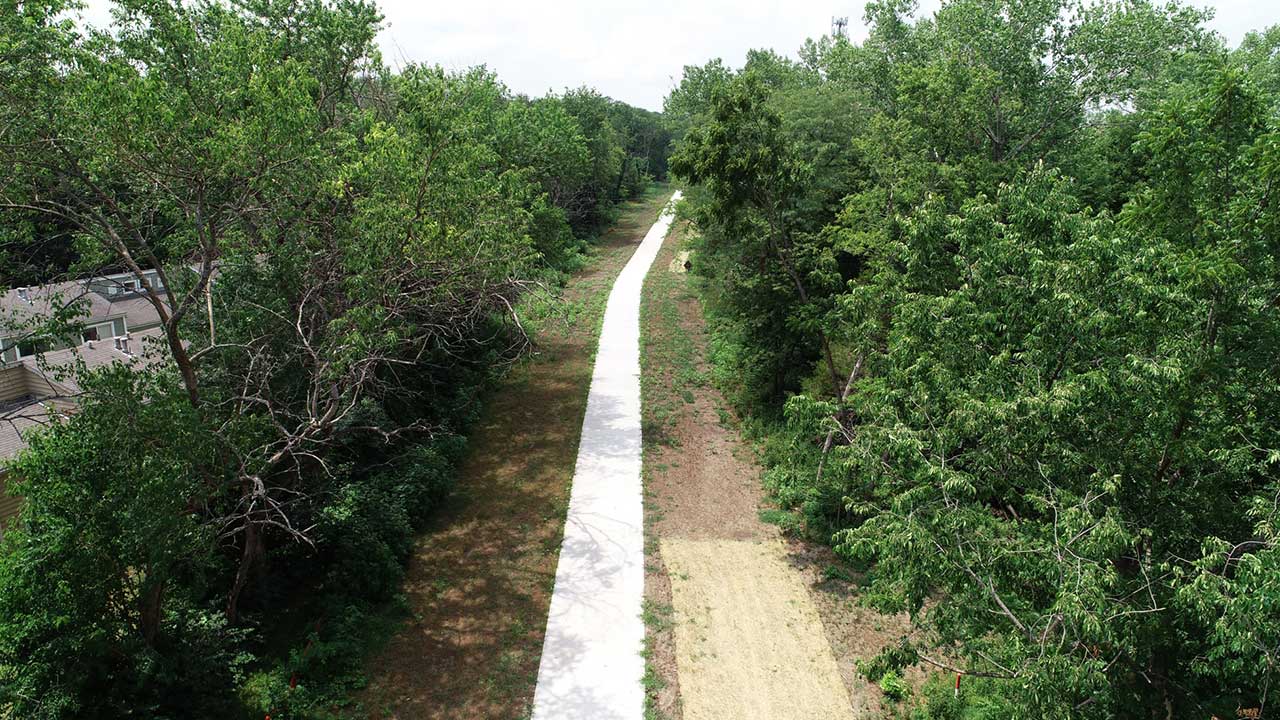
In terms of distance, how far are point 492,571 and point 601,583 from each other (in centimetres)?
197

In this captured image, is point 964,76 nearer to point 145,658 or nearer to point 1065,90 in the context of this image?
point 1065,90

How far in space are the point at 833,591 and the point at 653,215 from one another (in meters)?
46.1

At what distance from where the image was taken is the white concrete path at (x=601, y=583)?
32.3 ft

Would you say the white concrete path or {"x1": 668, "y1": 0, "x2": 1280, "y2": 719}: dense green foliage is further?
the white concrete path

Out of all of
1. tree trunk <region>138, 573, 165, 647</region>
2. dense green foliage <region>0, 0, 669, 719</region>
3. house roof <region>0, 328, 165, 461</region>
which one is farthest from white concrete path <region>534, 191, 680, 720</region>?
house roof <region>0, 328, 165, 461</region>

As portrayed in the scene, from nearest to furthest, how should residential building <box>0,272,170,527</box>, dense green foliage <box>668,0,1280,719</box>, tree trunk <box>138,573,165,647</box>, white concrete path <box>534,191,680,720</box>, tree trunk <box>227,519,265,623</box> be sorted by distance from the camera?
dense green foliage <box>668,0,1280,719</box>
tree trunk <box>138,573,165,647</box>
residential building <box>0,272,170,527</box>
white concrete path <box>534,191,680,720</box>
tree trunk <box>227,519,265,623</box>

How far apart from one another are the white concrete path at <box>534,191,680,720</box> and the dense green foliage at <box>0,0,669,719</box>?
284cm

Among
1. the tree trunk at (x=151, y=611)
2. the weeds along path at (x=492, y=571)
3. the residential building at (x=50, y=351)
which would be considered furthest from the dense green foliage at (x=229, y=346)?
the weeds along path at (x=492, y=571)

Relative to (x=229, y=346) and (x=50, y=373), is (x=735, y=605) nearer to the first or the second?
(x=229, y=346)

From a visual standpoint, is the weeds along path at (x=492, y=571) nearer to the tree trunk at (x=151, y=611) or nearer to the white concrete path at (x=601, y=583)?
the white concrete path at (x=601, y=583)

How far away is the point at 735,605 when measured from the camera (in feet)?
39.0

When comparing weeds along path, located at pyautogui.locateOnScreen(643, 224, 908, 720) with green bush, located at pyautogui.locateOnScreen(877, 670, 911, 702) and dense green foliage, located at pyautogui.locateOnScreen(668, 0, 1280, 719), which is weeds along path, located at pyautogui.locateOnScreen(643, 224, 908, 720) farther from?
dense green foliage, located at pyautogui.locateOnScreen(668, 0, 1280, 719)

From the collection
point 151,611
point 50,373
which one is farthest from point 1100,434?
point 50,373

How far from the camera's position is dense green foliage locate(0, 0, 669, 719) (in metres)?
7.44
